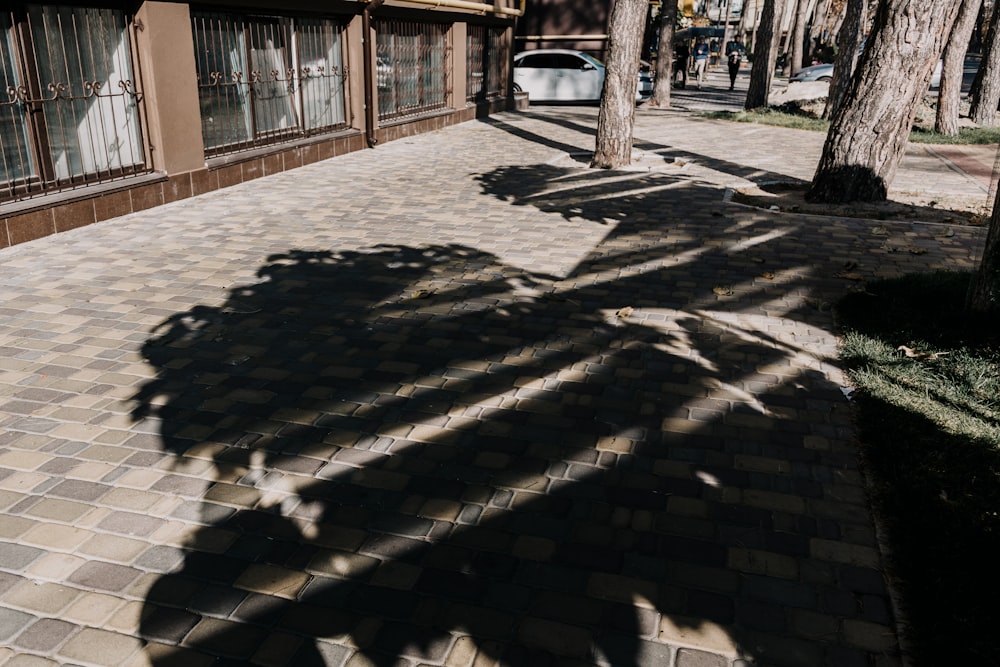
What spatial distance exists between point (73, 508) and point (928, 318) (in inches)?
213

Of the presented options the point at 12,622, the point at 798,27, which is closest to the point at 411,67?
the point at 12,622

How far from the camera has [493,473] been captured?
12.8 ft

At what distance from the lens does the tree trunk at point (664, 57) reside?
78.9 feet

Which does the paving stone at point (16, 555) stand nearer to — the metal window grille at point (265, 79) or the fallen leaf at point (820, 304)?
the fallen leaf at point (820, 304)

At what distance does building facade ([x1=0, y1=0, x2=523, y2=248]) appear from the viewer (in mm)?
7984

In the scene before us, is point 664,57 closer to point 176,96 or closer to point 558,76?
point 558,76

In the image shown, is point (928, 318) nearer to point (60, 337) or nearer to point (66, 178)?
point (60, 337)

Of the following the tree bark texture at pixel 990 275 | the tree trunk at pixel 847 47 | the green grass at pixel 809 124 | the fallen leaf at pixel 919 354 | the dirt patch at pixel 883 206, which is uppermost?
the tree trunk at pixel 847 47

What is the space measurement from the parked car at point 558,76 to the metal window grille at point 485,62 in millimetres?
2602

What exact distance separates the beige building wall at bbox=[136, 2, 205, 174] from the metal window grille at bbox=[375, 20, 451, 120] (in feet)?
19.2

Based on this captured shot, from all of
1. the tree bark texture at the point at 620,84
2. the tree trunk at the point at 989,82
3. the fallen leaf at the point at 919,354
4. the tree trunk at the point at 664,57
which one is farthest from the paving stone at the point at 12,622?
the tree trunk at the point at 664,57

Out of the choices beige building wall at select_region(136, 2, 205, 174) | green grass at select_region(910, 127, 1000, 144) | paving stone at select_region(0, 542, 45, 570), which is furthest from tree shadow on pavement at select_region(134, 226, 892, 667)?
green grass at select_region(910, 127, 1000, 144)

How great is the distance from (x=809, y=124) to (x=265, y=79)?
13752mm

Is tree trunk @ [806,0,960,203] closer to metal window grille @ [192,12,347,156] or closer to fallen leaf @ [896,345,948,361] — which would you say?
fallen leaf @ [896,345,948,361]
